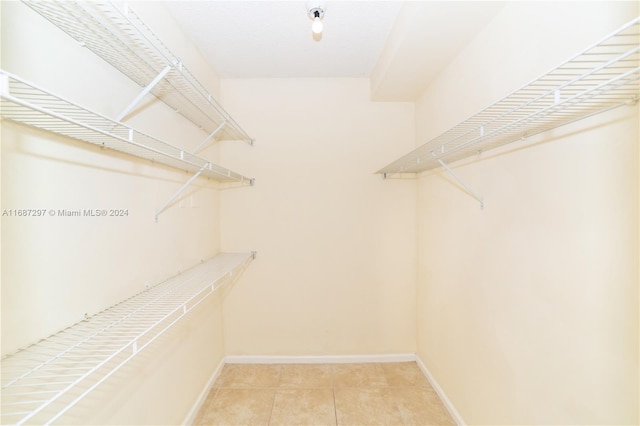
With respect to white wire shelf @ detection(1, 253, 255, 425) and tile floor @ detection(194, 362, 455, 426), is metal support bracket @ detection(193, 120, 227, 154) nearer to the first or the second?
white wire shelf @ detection(1, 253, 255, 425)

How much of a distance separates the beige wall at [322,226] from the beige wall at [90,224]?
2.14ft

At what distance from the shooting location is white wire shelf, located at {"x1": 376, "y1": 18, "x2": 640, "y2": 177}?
24.4 inches

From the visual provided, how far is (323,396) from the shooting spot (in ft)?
6.28

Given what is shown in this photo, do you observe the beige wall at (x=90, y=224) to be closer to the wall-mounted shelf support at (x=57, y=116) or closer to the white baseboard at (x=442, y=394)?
the wall-mounted shelf support at (x=57, y=116)

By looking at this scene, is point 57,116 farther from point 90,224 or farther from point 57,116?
point 90,224

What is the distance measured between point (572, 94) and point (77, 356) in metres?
1.73

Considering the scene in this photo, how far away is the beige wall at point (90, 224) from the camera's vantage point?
0.74m

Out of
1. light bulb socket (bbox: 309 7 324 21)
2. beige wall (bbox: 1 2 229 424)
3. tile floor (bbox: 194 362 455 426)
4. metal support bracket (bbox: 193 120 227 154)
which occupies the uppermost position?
light bulb socket (bbox: 309 7 324 21)

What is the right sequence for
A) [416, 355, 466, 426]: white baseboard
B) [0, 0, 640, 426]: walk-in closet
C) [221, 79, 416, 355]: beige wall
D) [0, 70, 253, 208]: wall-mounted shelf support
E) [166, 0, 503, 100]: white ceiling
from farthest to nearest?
[221, 79, 416, 355]: beige wall, [416, 355, 466, 426]: white baseboard, [166, 0, 503, 100]: white ceiling, [0, 0, 640, 426]: walk-in closet, [0, 70, 253, 208]: wall-mounted shelf support

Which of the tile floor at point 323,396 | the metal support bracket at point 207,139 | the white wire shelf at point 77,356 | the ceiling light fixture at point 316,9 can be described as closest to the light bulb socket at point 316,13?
the ceiling light fixture at point 316,9

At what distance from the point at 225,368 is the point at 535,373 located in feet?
6.97

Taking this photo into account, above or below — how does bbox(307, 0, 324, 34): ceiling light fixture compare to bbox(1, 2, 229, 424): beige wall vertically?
above

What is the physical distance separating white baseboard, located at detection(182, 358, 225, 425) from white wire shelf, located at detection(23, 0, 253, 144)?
72.7 inches

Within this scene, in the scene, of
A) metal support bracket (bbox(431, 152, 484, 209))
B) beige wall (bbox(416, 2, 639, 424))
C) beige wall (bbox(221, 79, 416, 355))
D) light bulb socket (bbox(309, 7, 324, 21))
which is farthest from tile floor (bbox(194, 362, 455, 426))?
light bulb socket (bbox(309, 7, 324, 21))
